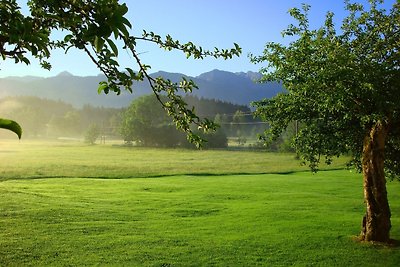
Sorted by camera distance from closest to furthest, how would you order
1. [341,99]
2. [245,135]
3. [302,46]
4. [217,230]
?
[341,99] < [302,46] < [217,230] < [245,135]

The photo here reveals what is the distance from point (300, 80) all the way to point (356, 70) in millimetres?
2116

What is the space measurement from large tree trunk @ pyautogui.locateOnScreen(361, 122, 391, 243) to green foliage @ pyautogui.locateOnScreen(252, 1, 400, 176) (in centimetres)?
44

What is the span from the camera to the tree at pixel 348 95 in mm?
12164

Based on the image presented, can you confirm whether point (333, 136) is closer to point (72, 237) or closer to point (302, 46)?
point (302, 46)

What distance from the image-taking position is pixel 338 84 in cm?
1166

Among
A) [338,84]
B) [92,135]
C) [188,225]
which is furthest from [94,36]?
[92,135]

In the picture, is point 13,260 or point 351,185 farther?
point 351,185

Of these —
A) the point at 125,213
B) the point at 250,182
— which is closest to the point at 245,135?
the point at 250,182

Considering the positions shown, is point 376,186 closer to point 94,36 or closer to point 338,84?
point 338,84

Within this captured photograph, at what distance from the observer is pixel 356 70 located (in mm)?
12047

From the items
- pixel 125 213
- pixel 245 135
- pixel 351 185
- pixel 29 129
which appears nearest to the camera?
pixel 125 213

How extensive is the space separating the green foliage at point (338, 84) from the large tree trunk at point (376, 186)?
444 millimetres

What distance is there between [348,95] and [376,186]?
359 centimetres

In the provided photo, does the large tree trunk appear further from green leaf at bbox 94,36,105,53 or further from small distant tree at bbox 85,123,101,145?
small distant tree at bbox 85,123,101,145
